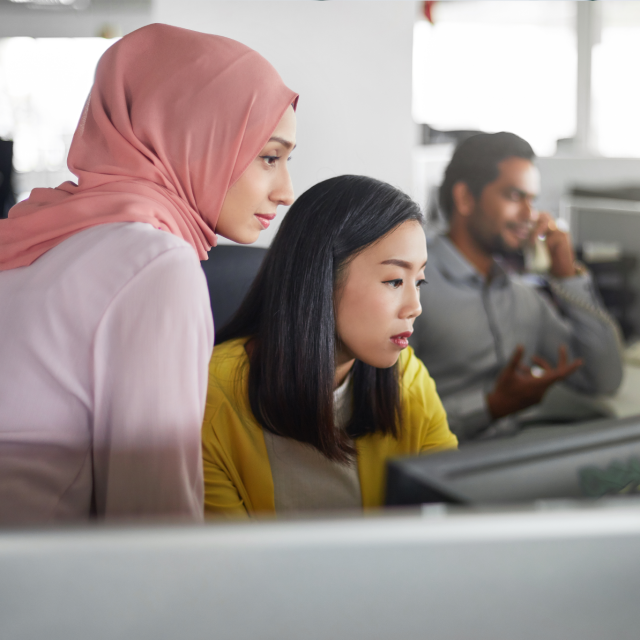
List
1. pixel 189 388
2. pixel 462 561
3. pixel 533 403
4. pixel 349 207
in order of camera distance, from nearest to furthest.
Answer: pixel 462 561 < pixel 189 388 < pixel 349 207 < pixel 533 403

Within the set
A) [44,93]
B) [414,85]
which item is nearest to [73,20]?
[44,93]

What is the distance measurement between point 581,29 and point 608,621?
0.76m

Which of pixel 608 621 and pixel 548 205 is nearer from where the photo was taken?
pixel 608 621

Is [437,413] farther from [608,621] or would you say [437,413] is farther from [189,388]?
[608,621]

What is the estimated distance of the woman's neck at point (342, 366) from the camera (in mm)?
650

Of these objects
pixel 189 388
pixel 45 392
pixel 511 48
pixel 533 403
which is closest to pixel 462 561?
pixel 189 388

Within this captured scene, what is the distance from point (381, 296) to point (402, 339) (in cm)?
7

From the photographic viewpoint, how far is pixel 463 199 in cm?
76

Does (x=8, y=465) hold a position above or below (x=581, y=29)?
below

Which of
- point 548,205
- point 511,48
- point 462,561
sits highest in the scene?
point 511,48

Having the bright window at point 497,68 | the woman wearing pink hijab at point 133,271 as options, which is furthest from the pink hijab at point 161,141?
the bright window at point 497,68

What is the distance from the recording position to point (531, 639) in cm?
27

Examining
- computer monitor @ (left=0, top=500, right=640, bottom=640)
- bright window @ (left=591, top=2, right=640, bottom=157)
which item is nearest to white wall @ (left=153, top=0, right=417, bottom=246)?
bright window @ (left=591, top=2, right=640, bottom=157)

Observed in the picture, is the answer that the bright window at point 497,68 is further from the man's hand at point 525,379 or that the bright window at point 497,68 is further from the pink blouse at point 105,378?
the pink blouse at point 105,378
